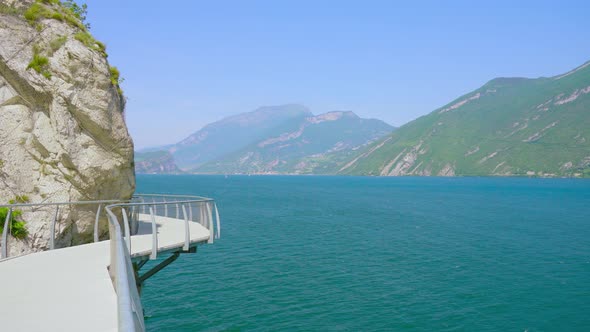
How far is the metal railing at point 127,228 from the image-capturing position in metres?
3.66

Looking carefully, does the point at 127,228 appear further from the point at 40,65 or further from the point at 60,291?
the point at 40,65

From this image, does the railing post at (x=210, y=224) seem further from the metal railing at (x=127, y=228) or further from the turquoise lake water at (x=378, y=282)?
the turquoise lake water at (x=378, y=282)

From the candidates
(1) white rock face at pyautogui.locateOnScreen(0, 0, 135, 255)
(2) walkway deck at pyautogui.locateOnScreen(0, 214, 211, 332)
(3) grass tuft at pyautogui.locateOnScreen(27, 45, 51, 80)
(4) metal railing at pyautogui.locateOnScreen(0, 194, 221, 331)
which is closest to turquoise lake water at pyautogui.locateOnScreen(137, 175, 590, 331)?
(4) metal railing at pyautogui.locateOnScreen(0, 194, 221, 331)

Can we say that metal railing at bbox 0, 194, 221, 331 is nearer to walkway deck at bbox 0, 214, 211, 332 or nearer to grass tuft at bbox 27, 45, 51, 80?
walkway deck at bbox 0, 214, 211, 332

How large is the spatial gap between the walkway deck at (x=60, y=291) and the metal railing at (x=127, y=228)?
0.46 m

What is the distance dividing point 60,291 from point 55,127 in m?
11.3

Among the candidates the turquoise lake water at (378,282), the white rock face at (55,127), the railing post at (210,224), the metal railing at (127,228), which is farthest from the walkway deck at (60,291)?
the turquoise lake water at (378,282)

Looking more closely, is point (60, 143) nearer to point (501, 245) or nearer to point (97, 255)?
point (97, 255)

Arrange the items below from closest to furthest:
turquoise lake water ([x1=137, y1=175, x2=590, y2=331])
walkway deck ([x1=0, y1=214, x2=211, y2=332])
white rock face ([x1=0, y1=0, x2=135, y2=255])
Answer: walkway deck ([x1=0, y1=214, x2=211, y2=332]) < white rock face ([x1=0, y1=0, x2=135, y2=255]) < turquoise lake water ([x1=137, y1=175, x2=590, y2=331])

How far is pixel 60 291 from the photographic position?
7828 mm

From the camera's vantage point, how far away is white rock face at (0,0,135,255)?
53.6 ft

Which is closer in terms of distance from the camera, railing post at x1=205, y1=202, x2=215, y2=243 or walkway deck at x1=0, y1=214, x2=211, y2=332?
walkway deck at x1=0, y1=214, x2=211, y2=332

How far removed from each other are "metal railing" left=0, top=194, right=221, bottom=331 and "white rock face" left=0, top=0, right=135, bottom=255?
0.64 metres

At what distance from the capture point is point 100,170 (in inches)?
688
